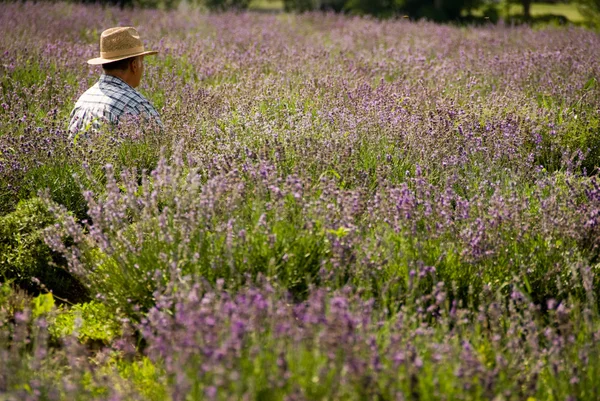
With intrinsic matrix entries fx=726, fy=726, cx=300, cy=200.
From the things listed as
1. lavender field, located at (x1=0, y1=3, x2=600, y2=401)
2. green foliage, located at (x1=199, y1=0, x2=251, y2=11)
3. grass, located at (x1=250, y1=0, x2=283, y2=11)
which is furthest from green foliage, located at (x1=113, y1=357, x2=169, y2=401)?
grass, located at (x1=250, y1=0, x2=283, y2=11)

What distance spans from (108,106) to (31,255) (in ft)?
4.79

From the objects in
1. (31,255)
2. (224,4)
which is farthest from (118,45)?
(224,4)

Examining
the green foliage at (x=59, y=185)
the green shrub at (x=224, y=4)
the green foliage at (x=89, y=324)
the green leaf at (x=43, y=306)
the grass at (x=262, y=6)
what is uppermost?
the green shrub at (x=224, y=4)

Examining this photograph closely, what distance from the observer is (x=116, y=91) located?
5086 mm

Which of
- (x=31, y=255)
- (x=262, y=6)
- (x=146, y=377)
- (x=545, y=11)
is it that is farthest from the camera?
(x=545, y=11)

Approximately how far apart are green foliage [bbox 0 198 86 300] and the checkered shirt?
38.0 inches

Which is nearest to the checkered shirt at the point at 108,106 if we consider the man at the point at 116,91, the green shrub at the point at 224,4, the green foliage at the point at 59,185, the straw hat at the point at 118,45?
the man at the point at 116,91

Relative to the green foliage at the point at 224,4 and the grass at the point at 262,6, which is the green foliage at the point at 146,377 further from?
the grass at the point at 262,6

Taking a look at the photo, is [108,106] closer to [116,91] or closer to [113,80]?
[116,91]

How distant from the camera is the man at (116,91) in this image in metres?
4.96

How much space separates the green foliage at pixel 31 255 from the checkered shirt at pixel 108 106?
3.16ft

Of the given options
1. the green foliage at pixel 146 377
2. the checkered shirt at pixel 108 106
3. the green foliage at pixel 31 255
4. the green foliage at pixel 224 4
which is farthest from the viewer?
the green foliage at pixel 224 4

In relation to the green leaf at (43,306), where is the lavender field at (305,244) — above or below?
above

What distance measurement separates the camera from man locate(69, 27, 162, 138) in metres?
4.96
